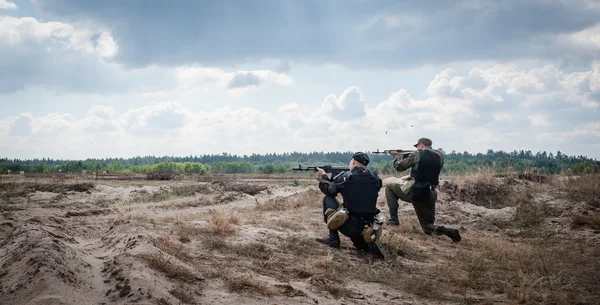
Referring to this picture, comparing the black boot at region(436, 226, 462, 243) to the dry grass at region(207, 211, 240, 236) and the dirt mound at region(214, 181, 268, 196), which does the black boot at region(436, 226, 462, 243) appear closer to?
the dry grass at region(207, 211, 240, 236)

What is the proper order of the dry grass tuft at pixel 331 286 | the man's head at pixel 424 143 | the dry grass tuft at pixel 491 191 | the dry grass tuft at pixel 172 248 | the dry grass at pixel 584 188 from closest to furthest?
the dry grass tuft at pixel 331 286
the dry grass tuft at pixel 172 248
the man's head at pixel 424 143
the dry grass at pixel 584 188
the dry grass tuft at pixel 491 191

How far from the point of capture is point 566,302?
18.9 feet

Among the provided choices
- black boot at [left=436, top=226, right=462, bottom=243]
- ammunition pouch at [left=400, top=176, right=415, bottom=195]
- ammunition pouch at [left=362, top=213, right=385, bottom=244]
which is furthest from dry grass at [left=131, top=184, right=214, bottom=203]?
ammunition pouch at [left=362, top=213, right=385, bottom=244]

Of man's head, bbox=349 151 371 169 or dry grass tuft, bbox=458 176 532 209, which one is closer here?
man's head, bbox=349 151 371 169

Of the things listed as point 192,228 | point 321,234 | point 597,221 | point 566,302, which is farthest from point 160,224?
point 597,221

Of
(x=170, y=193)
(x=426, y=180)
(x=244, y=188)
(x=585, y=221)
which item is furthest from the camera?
(x=244, y=188)

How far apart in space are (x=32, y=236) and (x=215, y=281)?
3008 millimetres

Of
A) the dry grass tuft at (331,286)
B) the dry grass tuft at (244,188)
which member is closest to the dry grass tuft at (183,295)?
the dry grass tuft at (331,286)

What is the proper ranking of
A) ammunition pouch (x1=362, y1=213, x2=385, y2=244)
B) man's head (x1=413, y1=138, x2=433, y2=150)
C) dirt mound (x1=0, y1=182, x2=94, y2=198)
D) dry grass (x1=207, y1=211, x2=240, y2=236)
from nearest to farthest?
1. ammunition pouch (x1=362, y1=213, x2=385, y2=244)
2. dry grass (x1=207, y1=211, x2=240, y2=236)
3. man's head (x1=413, y1=138, x2=433, y2=150)
4. dirt mound (x1=0, y1=182, x2=94, y2=198)

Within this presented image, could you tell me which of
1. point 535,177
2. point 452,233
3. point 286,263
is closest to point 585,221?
point 452,233

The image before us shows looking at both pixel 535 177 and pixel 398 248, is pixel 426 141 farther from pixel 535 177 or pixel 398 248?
pixel 535 177

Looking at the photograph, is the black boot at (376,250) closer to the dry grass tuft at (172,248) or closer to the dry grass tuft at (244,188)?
the dry grass tuft at (172,248)

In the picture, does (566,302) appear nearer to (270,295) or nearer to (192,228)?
(270,295)

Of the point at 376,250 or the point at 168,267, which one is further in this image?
the point at 376,250
